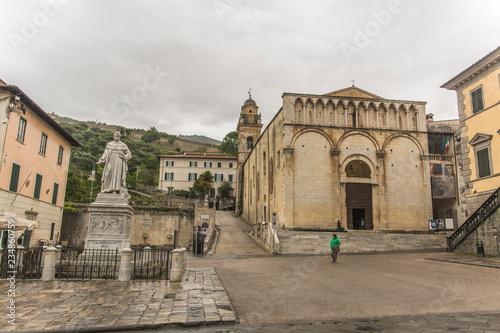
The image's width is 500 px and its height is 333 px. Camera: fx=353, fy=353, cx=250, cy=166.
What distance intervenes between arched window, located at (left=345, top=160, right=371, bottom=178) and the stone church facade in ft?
0.29

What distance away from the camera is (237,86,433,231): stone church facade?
29.4 m

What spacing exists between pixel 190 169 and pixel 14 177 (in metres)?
47.4

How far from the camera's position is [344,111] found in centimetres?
3170

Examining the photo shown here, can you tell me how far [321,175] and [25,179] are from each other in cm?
2138

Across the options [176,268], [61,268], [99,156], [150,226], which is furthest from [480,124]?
[99,156]

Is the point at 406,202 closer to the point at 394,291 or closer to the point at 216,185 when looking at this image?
the point at 394,291

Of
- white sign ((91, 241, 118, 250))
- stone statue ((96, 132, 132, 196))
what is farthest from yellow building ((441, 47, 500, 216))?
white sign ((91, 241, 118, 250))

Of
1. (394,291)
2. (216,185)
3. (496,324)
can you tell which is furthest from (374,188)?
(216,185)

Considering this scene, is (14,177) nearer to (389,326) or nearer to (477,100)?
(389,326)

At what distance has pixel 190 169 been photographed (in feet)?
220

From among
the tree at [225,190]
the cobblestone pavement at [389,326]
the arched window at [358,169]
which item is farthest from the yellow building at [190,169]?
the cobblestone pavement at [389,326]

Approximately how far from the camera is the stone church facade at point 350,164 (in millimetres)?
29359

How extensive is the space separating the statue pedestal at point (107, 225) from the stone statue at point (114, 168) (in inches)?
21.5

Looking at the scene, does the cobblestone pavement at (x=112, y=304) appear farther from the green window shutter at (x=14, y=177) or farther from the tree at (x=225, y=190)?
the tree at (x=225, y=190)
